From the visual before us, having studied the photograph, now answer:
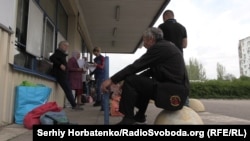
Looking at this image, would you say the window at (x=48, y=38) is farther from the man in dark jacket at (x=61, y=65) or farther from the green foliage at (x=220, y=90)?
the green foliage at (x=220, y=90)

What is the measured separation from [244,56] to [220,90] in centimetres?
8269

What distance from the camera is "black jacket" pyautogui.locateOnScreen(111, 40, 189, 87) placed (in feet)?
11.5

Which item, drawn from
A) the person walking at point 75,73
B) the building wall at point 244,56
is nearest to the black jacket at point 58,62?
the person walking at point 75,73

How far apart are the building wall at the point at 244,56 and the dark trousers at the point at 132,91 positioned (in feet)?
325

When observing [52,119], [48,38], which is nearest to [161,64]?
[52,119]

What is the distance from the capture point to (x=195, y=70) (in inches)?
2625

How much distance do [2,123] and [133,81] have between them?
2075 mm

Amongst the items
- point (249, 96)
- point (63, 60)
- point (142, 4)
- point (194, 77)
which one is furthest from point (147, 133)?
point (194, 77)

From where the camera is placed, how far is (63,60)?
272 inches

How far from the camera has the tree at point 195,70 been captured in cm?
6522

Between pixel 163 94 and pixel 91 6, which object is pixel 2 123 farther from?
pixel 91 6

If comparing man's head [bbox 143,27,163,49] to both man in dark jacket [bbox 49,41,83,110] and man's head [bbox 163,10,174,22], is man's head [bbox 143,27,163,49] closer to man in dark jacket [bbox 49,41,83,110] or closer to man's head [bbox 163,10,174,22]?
man's head [bbox 163,10,174,22]

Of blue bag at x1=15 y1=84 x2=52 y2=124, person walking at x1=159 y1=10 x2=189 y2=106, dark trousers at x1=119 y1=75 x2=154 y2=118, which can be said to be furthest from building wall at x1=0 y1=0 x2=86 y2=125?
person walking at x1=159 y1=10 x2=189 y2=106

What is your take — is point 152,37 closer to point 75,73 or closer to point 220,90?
point 75,73
